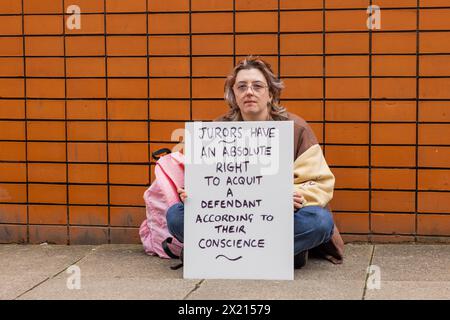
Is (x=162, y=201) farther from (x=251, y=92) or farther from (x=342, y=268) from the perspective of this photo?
(x=342, y=268)

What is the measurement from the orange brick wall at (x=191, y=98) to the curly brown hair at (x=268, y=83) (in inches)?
24.4

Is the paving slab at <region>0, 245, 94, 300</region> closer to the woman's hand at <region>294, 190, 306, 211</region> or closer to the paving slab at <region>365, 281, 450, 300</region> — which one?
the woman's hand at <region>294, 190, 306, 211</region>

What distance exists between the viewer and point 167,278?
4918 mm

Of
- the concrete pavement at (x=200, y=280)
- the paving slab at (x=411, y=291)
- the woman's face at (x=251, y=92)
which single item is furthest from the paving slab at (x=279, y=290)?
the woman's face at (x=251, y=92)

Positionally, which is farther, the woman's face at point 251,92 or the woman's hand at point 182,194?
the woman's face at point 251,92

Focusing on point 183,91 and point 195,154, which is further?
point 183,91

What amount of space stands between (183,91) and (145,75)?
0.29 m

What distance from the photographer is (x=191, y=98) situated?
582 centimetres

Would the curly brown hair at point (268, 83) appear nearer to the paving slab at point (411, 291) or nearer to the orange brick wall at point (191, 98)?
the orange brick wall at point (191, 98)

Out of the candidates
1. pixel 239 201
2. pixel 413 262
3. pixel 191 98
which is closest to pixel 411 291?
pixel 413 262

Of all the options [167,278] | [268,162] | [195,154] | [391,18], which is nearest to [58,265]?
[167,278]

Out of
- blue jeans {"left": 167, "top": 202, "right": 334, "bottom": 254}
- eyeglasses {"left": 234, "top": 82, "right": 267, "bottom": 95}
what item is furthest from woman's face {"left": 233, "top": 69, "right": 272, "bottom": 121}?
blue jeans {"left": 167, "top": 202, "right": 334, "bottom": 254}

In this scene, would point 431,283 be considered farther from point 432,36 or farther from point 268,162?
point 432,36

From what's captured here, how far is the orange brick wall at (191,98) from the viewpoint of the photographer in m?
5.62
